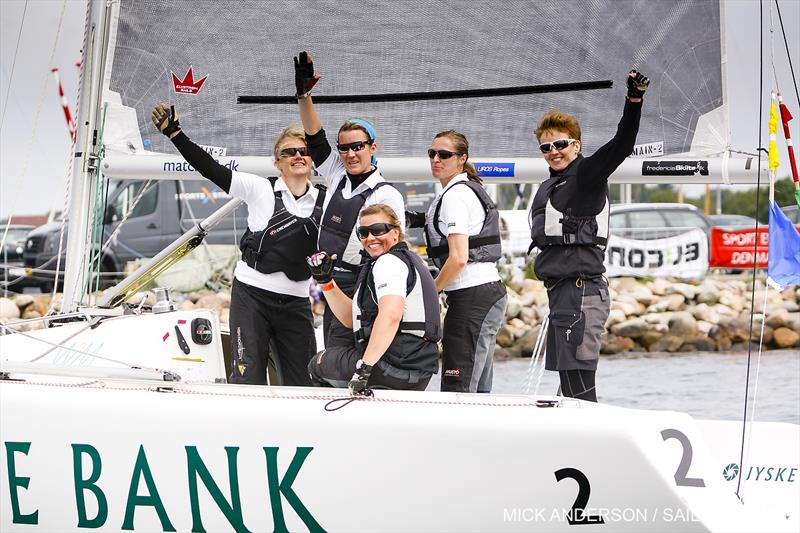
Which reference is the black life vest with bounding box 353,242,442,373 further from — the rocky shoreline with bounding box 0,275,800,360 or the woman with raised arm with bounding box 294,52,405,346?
the rocky shoreline with bounding box 0,275,800,360

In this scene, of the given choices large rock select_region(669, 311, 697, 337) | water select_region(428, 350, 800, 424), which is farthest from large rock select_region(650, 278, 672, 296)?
water select_region(428, 350, 800, 424)

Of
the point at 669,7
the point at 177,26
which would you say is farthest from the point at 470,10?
the point at 177,26

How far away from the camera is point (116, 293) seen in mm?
4742

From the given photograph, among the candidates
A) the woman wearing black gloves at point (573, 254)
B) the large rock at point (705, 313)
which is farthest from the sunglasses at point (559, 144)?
the large rock at point (705, 313)

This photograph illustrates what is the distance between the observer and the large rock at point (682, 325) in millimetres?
12508

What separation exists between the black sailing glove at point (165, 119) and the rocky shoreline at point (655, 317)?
776cm

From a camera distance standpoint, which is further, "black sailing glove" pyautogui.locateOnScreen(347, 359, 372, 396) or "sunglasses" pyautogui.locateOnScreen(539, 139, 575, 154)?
"sunglasses" pyautogui.locateOnScreen(539, 139, 575, 154)

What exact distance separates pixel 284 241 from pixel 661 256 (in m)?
10.5

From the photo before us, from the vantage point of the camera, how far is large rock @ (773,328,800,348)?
12616mm

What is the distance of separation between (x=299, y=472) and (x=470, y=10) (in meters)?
2.16

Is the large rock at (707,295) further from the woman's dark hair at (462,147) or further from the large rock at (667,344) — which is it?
the woman's dark hair at (462,147)

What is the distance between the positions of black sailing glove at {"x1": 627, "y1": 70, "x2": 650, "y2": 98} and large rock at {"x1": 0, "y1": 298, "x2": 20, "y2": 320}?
935cm

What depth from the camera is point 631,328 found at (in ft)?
41.1

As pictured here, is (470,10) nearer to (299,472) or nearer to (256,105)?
(256,105)
